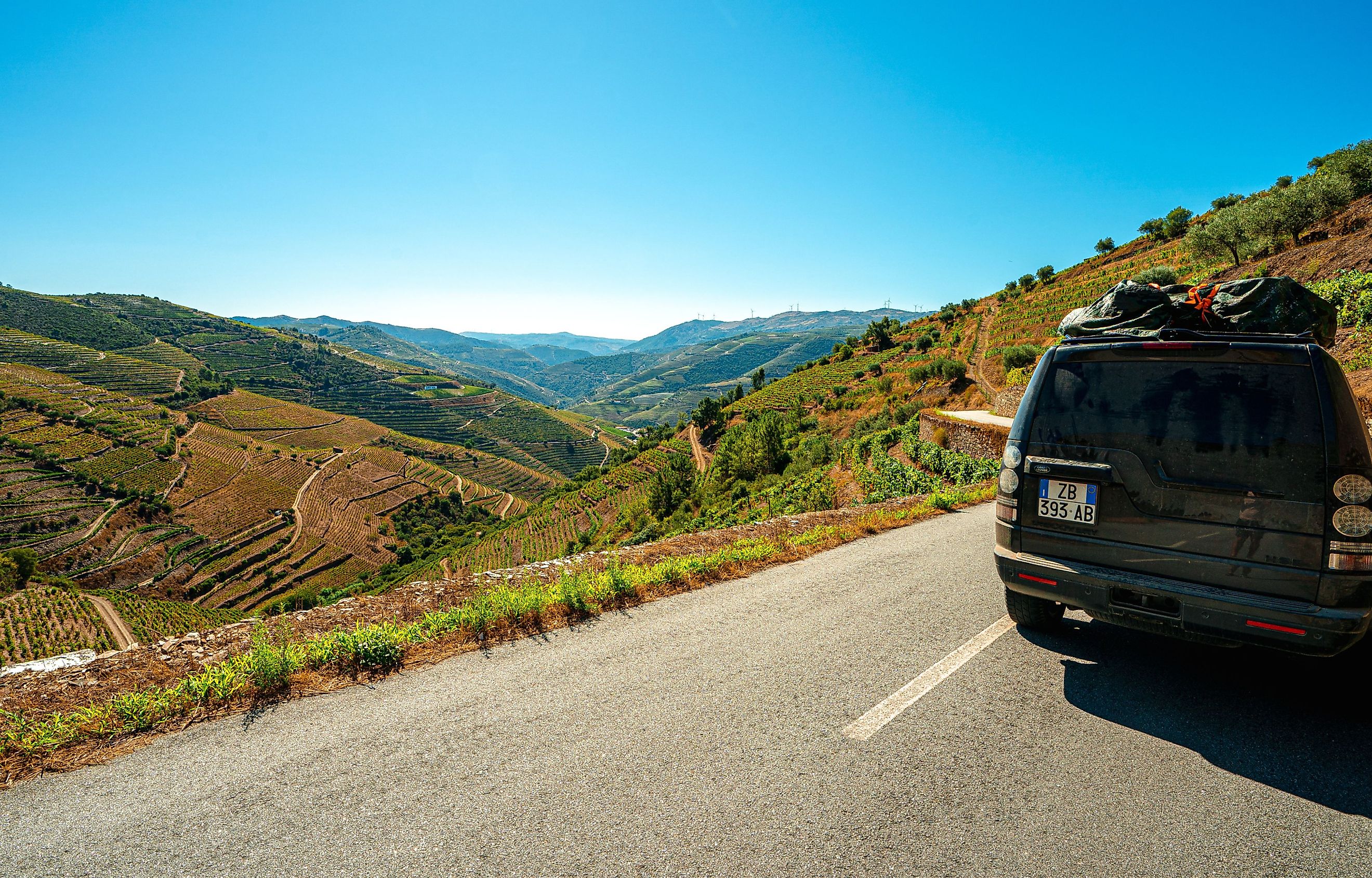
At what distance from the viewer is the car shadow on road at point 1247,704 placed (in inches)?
107

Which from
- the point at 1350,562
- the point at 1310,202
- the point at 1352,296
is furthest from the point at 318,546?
the point at 1310,202

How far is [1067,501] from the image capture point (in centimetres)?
363

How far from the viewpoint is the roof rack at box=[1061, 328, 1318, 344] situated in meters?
3.12

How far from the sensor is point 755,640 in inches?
175

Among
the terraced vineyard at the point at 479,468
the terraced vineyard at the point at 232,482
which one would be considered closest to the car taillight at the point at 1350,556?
the terraced vineyard at the point at 232,482

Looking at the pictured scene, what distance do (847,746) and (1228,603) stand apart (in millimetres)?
2332

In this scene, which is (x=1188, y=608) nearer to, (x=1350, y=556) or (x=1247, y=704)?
(x=1350, y=556)

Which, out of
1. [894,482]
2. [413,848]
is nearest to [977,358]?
[894,482]

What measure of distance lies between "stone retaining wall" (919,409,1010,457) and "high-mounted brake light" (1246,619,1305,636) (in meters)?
13.1

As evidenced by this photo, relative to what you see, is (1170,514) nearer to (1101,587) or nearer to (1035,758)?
(1101,587)

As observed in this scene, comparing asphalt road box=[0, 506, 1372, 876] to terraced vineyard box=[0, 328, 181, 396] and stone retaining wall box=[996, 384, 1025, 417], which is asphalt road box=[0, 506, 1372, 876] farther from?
terraced vineyard box=[0, 328, 181, 396]

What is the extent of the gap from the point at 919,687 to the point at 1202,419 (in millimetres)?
2417

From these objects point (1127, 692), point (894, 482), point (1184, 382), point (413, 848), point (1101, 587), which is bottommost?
point (894, 482)

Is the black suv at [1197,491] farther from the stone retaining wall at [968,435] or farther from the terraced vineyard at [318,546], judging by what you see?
the terraced vineyard at [318,546]
